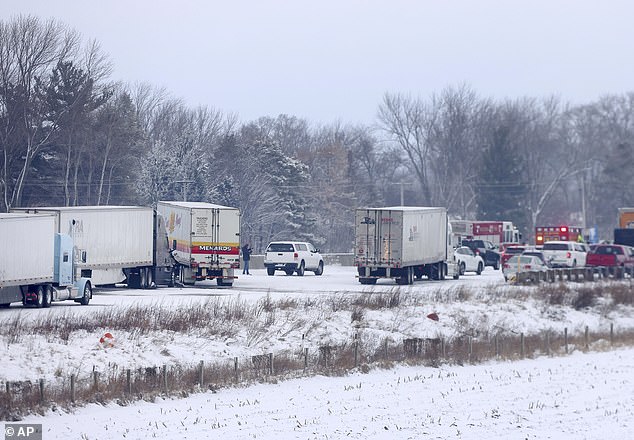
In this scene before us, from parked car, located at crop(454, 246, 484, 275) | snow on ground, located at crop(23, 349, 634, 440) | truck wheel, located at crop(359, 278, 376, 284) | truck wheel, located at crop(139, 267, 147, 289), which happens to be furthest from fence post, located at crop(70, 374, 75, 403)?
parked car, located at crop(454, 246, 484, 275)

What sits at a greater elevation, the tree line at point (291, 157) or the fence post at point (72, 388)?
the tree line at point (291, 157)

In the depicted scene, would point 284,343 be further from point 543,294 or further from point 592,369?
point 543,294

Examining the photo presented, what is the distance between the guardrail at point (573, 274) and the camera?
5406 centimetres

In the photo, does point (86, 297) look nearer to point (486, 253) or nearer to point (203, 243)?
point (203, 243)

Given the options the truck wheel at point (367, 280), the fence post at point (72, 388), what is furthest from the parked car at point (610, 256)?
the fence post at point (72, 388)

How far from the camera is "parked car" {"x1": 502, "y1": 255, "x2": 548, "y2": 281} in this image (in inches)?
2242

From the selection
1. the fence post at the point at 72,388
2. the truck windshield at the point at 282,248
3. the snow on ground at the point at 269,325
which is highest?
the truck windshield at the point at 282,248

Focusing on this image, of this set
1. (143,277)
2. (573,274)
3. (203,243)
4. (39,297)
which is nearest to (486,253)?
(573,274)

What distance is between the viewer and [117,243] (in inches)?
1797

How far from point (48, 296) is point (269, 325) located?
7924 millimetres

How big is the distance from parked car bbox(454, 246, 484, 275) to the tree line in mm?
20637

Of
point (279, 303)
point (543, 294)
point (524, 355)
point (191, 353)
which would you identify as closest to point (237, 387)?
point (191, 353)

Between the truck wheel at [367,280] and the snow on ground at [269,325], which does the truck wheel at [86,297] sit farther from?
the truck wheel at [367,280]

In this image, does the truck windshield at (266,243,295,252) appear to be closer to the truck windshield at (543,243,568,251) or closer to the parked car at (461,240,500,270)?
the truck windshield at (543,243,568,251)
